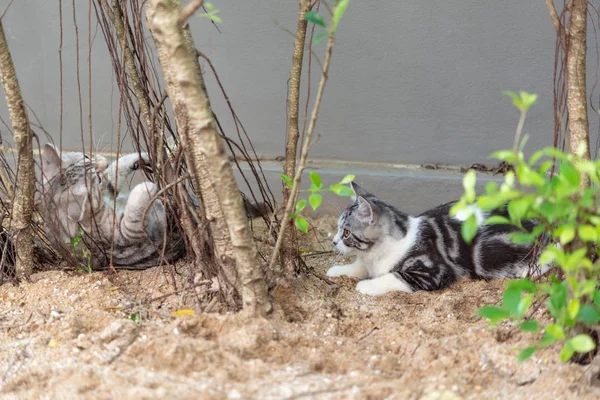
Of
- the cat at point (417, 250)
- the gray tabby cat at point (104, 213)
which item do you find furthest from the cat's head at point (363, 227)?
the gray tabby cat at point (104, 213)

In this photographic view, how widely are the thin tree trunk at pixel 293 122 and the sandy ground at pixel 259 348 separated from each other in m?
0.14

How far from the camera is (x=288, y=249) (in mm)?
3246

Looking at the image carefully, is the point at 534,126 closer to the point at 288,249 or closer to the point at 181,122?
the point at 288,249

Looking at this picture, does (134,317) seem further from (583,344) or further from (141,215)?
(583,344)

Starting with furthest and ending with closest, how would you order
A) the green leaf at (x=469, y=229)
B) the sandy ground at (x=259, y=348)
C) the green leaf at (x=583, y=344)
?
1. the sandy ground at (x=259, y=348)
2. the green leaf at (x=583, y=344)
3. the green leaf at (x=469, y=229)

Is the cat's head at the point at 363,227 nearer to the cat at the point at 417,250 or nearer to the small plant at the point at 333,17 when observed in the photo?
the cat at the point at 417,250

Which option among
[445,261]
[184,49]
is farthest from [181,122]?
[445,261]

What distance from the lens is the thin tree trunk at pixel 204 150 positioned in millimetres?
2195

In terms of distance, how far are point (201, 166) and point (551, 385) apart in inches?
60.1

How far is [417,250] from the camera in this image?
3.66m

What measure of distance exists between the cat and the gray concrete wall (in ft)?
2.92

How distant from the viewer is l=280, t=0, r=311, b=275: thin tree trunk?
9.46 feet

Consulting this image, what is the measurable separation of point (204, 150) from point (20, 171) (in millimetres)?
1275

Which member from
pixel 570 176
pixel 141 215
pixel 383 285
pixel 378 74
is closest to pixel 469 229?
pixel 570 176
